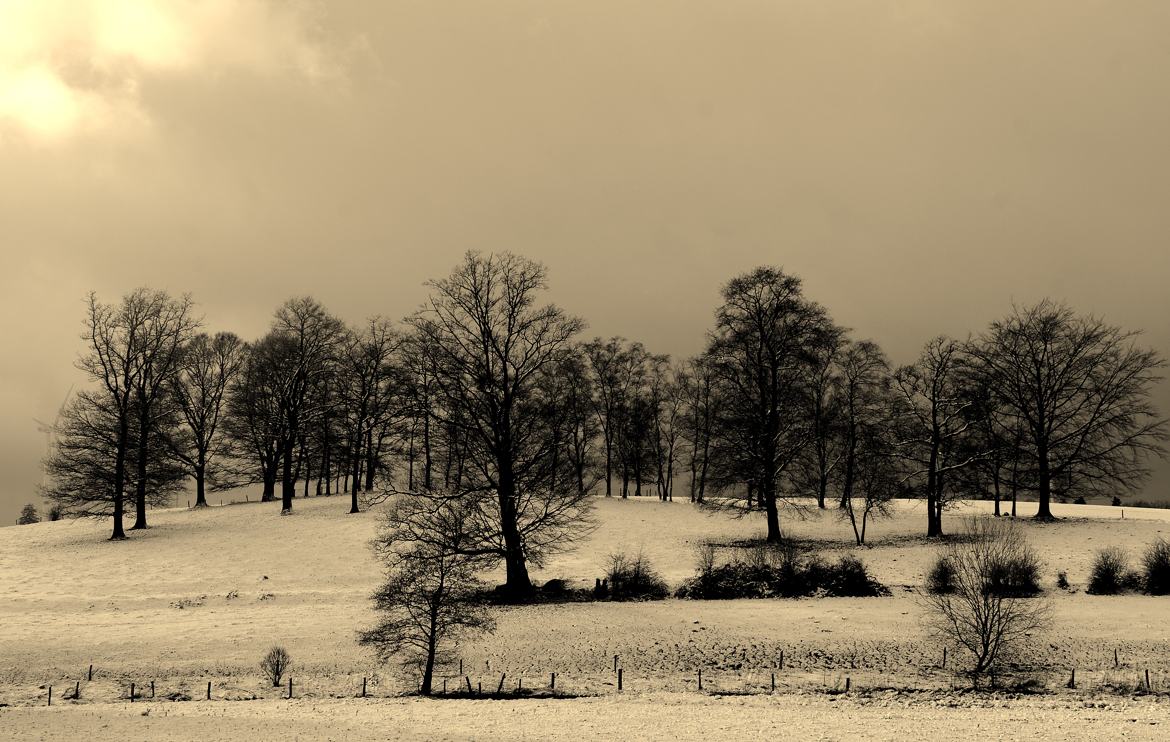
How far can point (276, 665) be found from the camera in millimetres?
24016

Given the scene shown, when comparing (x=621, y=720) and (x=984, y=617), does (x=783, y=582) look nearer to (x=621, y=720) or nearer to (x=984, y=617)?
(x=984, y=617)

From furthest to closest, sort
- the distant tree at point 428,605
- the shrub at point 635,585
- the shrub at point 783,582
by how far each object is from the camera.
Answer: the shrub at point 783,582 < the shrub at point 635,585 < the distant tree at point 428,605

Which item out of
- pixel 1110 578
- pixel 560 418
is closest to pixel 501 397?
pixel 560 418

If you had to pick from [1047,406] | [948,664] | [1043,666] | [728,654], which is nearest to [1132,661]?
[1043,666]

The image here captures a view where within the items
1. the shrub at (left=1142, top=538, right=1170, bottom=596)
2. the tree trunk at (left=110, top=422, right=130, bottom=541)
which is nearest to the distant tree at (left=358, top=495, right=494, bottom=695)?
the tree trunk at (left=110, top=422, right=130, bottom=541)

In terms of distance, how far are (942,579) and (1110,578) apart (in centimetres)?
713

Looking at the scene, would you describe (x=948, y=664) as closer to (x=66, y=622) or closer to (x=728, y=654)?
(x=728, y=654)

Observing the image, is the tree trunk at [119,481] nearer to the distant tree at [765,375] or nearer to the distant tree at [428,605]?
the distant tree at [428,605]

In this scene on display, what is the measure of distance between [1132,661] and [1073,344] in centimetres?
2758

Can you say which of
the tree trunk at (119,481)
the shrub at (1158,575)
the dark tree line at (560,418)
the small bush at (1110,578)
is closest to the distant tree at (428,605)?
the dark tree line at (560,418)

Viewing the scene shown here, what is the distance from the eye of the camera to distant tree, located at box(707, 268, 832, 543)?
4041 cm

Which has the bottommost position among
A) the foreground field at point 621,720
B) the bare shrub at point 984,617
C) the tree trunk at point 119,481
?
the foreground field at point 621,720

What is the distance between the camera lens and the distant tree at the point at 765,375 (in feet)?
133

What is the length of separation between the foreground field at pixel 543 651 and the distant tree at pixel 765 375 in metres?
5.22
